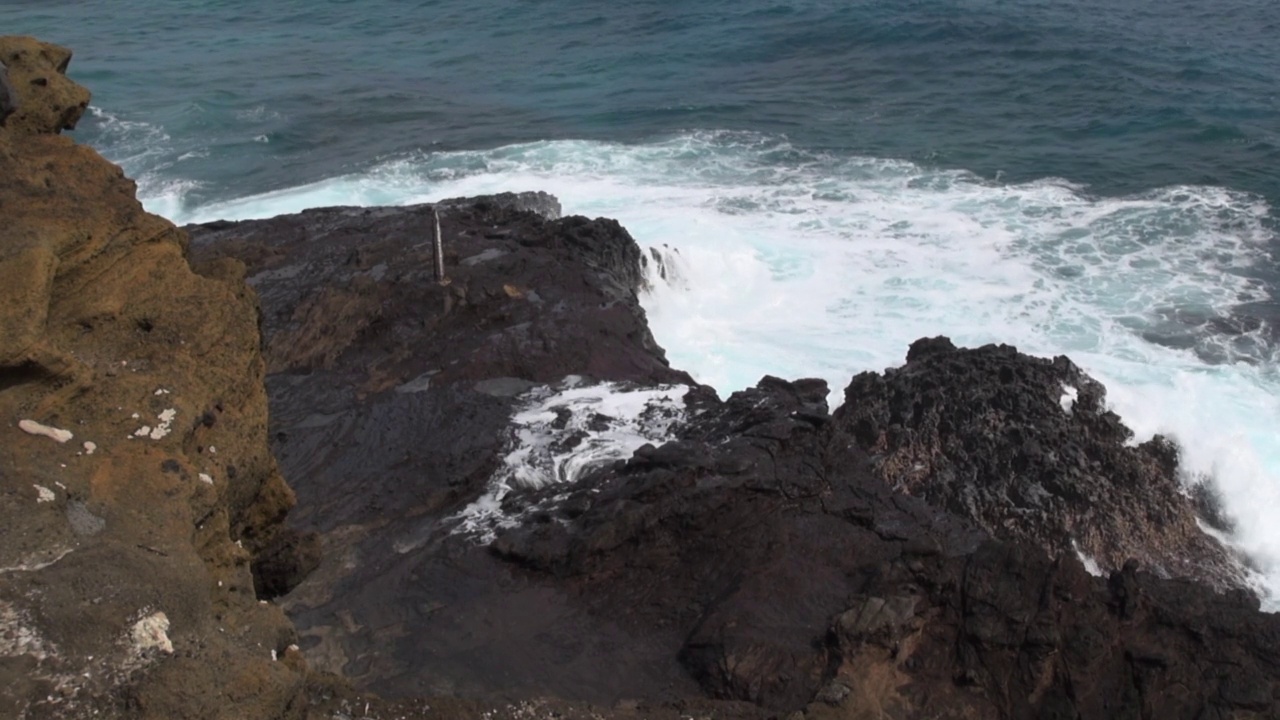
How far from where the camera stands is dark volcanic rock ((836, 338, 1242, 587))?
42.4ft

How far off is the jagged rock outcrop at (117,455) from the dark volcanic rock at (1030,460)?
25.6 feet

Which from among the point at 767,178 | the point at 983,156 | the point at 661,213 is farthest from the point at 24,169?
the point at 983,156

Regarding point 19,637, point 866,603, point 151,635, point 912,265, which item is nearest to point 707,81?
point 912,265

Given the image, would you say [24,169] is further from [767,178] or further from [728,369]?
[767,178]

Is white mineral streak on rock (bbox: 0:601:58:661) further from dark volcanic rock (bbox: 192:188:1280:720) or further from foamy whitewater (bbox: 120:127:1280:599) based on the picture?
foamy whitewater (bbox: 120:127:1280:599)

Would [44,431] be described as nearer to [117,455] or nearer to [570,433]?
[117,455]

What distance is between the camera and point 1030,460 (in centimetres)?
1321

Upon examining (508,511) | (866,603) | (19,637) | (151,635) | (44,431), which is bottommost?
(508,511)

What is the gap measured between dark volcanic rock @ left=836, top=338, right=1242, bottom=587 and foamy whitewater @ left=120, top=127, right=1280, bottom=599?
42.7 inches

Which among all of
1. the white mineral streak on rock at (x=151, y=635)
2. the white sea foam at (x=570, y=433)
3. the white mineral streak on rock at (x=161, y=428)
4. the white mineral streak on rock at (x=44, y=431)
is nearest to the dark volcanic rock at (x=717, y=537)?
the white sea foam at (x=570, y=433)

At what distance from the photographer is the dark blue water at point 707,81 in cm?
2834

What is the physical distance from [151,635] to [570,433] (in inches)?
287

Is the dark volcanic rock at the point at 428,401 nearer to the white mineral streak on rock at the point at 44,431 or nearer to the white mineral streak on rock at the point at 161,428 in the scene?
the white mineral streak on rock at the point at 161,428

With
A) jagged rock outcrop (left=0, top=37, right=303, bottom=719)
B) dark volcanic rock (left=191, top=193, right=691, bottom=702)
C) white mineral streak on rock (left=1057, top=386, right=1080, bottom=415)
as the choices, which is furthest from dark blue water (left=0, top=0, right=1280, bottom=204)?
jagged rock outcrop (left=0, top=37, right=303, bottom=719)
